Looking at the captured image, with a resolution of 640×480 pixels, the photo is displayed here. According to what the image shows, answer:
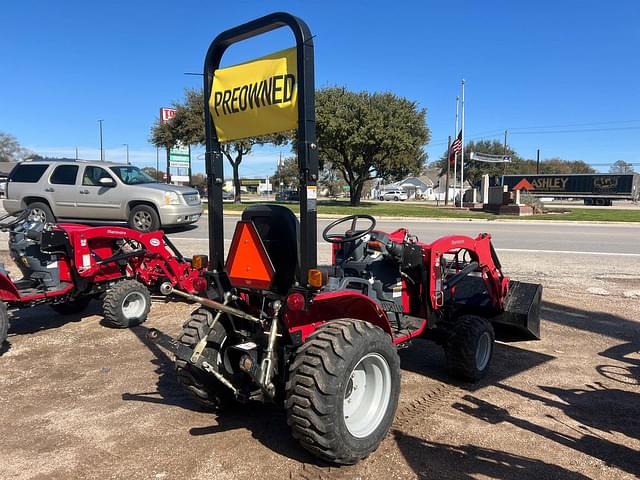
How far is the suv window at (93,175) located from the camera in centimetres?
1344

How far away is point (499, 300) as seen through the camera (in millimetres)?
5141

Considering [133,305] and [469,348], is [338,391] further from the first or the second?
[133,305]

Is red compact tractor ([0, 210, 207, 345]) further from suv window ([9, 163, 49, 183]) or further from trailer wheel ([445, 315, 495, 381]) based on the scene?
suv window ([9, 163, 49, 183])

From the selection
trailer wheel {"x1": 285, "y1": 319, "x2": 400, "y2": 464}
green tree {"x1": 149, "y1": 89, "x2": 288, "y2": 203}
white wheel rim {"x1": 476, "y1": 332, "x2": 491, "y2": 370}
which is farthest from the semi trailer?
trailer wheel {"x1": 285, "y1": 319, "x2": 400, "y2": 464}

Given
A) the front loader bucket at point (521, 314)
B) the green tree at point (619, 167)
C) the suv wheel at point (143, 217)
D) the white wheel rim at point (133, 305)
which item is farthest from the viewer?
the green tree at point (619, 167)

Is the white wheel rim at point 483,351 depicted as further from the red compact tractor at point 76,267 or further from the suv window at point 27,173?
the suv window at point 27,173

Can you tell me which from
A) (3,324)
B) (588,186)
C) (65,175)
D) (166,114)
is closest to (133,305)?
(3,324)

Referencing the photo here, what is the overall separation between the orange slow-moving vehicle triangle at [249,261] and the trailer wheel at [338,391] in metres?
0.55

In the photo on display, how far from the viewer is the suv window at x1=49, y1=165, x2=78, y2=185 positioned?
13.4 meters

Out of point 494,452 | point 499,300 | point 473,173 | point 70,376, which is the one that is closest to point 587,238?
point 499,300

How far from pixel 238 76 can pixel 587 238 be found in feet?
50.9

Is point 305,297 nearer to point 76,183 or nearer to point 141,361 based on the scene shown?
point 141,361

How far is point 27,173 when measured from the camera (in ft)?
45.3

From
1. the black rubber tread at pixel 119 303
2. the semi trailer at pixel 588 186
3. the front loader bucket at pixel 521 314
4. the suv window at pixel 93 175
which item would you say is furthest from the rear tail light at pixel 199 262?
the semi trailer at pixel 588 186
